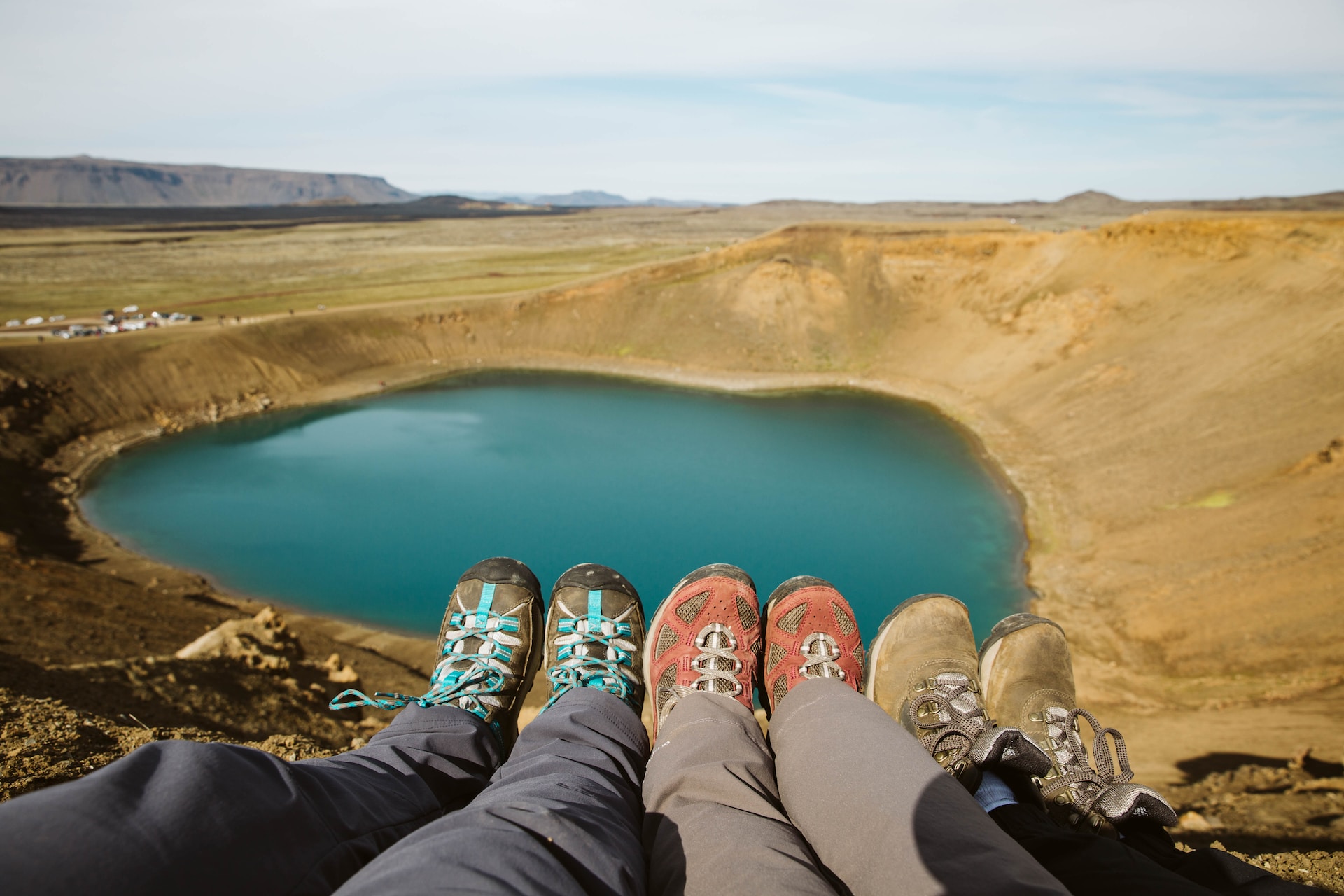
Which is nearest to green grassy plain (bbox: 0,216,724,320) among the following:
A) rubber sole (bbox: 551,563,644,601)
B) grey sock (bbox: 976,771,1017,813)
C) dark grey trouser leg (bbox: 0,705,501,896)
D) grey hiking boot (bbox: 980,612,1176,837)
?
rubber sole (bbox: 551,563,644,601)

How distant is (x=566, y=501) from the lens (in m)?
21.6

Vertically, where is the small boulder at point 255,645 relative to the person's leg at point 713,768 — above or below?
below

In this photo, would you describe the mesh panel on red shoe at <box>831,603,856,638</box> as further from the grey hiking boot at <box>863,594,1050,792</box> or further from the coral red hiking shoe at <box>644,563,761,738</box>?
the coral red hiking shoe at <box>644,563,761,738</box>

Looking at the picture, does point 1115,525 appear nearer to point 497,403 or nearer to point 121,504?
point 497,403

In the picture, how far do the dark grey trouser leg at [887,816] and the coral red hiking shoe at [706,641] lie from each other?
1078 millimetres

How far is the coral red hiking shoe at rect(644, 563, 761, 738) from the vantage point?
396 centimetres

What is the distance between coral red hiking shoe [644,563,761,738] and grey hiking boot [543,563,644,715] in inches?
5.3

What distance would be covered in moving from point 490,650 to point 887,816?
297 cm

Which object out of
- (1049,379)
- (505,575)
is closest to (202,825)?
(505,575)

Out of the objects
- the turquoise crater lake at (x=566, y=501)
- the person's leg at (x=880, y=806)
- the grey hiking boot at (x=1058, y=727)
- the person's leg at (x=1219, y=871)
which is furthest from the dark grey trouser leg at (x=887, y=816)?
the turquoise crater lake at (x=566, y=501)

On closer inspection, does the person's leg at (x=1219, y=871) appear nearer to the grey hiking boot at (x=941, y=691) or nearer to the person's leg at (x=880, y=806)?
the grey hiking boot at (x=941, y=691)

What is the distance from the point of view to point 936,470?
23.7m

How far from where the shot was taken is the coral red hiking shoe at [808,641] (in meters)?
4.07

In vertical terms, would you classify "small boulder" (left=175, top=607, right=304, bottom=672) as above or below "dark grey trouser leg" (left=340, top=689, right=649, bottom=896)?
below
